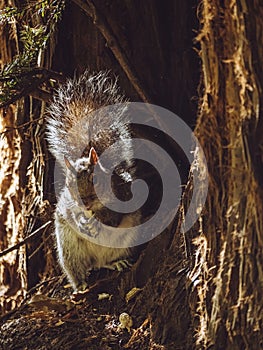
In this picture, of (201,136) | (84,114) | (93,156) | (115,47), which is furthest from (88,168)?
(201,136)

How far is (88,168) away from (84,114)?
21 centimetres

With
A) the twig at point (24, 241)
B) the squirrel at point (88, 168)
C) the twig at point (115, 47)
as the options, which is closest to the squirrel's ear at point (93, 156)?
the squirrel at point (88, 168)

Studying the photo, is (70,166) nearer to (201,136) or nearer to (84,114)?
(84,114)

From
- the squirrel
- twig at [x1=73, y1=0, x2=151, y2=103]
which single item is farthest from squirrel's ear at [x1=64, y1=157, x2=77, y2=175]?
twig at [x1=73, y1=0, x2=151, y2=103]

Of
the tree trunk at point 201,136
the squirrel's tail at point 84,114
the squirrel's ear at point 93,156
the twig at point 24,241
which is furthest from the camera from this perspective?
the twig at point 24,241

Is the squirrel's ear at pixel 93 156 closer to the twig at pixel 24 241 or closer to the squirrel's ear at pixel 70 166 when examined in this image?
the squirrel's ear at pixel 70 166

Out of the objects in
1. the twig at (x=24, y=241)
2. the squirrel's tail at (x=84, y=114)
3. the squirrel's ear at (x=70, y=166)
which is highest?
the squirrel's tail at (x=84, y=114)

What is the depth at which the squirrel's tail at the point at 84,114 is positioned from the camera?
2.40 m

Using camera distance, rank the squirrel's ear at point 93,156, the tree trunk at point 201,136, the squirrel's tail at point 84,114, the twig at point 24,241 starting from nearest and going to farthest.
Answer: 1. the tree trunk at point 201,136
2. the squirrel's ear at point 93,156
3. the squirrel's tail at point 84,114
4. the twig at point 24,241

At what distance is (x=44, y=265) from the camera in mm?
2762

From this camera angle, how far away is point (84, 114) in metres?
2.43

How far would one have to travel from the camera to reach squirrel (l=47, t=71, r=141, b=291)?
237 cm

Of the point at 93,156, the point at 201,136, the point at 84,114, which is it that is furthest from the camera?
the point at 84,114

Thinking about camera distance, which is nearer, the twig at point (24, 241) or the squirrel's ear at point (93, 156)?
the squirrel's ear at point (93, 156)
